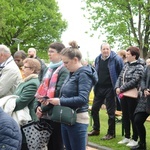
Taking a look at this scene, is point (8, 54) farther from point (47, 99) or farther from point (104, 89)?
point (104, 89)

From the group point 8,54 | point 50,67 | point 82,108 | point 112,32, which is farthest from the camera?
point 112,32

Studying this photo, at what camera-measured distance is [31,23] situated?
4050cm

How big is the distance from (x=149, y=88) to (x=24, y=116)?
2.33 meters

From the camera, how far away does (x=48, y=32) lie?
1620 inches

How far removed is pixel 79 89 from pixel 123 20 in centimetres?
2377

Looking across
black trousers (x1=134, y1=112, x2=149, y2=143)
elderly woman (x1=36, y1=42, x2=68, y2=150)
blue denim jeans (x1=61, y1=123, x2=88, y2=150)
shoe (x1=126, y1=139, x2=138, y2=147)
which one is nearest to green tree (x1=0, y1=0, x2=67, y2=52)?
shoe (x1=126, y1=139, x2=138, y2=147)

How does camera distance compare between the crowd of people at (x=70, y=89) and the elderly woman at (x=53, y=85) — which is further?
the elderly woman at (x=53, y=85)

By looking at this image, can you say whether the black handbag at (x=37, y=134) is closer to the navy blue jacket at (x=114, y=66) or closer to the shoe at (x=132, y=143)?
the shoe at (x=132, y=143)

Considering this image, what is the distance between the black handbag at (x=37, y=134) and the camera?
4.92 m

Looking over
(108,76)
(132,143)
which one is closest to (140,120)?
(132,143)

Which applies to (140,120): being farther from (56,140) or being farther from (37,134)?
(37,134)

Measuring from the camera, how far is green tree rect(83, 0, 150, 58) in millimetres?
26969

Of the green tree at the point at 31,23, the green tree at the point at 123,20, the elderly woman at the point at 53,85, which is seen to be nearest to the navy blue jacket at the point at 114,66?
the elderly woman at the point at 53,85

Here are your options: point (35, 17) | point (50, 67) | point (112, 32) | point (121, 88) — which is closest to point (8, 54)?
point (50, 67)
